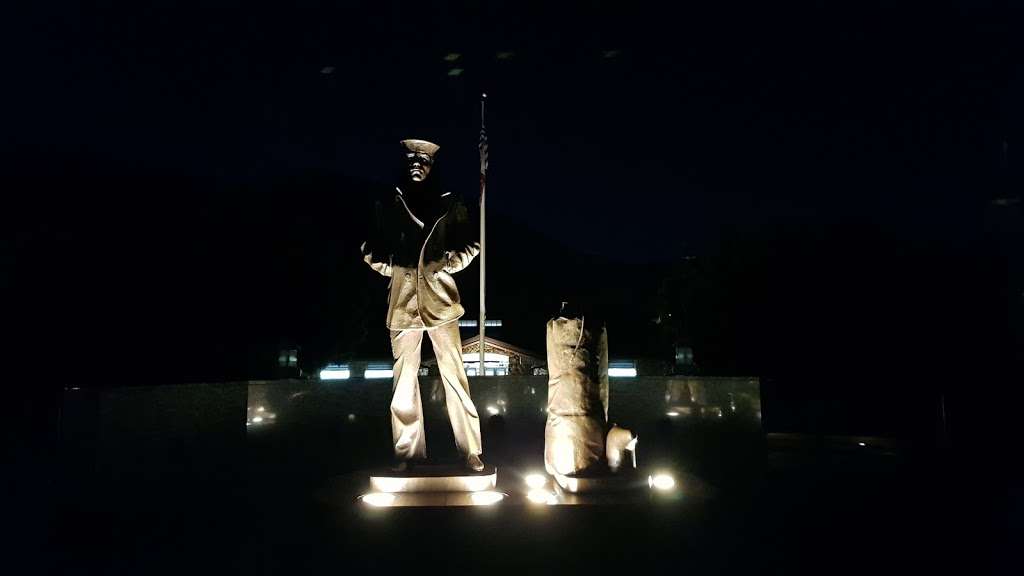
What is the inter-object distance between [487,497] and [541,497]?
0.49 metres

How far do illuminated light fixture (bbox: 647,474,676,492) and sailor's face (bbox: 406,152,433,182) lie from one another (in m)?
3.83

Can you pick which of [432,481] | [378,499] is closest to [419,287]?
[432,481]

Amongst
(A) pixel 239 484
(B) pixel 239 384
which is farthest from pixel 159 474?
(B) pixel 239 384

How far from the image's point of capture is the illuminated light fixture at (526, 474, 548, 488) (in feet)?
23.3

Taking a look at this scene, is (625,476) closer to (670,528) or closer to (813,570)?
(670,528)

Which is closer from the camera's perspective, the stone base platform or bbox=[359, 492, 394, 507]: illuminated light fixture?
bbox=[359, 492, 394, 507]: illuminated light fixture

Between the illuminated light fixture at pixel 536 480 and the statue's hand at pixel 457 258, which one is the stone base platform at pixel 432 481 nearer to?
the illuminated light fixture at pixel 536 480

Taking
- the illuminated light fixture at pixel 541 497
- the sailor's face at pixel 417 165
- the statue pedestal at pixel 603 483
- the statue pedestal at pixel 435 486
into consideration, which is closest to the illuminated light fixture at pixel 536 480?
the illuminated light fixture at pixel 541 497

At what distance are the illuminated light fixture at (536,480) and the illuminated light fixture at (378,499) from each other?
1511 millimetres

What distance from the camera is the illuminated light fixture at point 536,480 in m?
7.10

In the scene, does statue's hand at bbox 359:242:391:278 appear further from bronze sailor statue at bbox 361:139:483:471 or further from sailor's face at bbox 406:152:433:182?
sailor's face at bbox 406:152:433:182

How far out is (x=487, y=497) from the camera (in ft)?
20.7

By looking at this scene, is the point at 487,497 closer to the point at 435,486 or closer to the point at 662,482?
the point at 435,486

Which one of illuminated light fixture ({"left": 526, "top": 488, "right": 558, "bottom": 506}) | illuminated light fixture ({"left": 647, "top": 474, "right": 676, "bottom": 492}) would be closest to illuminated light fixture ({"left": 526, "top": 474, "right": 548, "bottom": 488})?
illuminated light fixture ({"left": 526, "top": 488, "right": 558, "bottom": 506})
